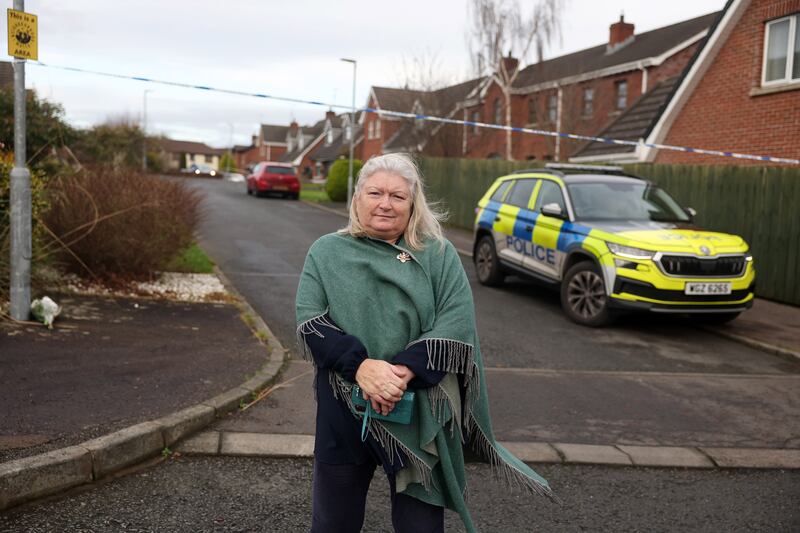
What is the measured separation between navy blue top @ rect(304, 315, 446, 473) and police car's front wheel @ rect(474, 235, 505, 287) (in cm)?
893

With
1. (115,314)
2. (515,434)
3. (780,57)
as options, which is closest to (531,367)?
(515,434)

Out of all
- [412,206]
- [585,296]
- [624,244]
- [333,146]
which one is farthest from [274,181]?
[333,146]

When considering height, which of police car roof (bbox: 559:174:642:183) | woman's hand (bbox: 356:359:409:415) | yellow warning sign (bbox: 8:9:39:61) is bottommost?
woman's hand (bbox: 356:359:409:415)

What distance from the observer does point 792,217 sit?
36.5 feet

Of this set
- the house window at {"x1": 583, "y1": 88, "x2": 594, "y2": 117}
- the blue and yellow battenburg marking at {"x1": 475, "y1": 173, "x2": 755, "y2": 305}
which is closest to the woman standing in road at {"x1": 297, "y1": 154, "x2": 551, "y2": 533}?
the blue and yellow battenburg marking at {"x1": 475, "y1": 173, "x2": 755, "y2": 305}

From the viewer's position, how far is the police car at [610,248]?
835cm

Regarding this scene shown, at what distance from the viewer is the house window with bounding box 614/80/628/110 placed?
103 feet

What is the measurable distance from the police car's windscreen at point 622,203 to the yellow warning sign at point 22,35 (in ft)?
20.7

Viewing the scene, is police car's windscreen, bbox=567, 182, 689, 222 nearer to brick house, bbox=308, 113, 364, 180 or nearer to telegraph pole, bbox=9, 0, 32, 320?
Answer: telegraph pole, bbox=9, 0, 32, 320

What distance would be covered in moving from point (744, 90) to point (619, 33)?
75.3ft

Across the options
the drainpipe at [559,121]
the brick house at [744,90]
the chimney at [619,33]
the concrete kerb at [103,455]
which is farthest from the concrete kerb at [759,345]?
the chimney at [619,33]

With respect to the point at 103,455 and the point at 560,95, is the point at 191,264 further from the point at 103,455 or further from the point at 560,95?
the point at 560,95

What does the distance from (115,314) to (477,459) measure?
5.72 m

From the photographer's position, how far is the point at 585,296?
29.9ft
